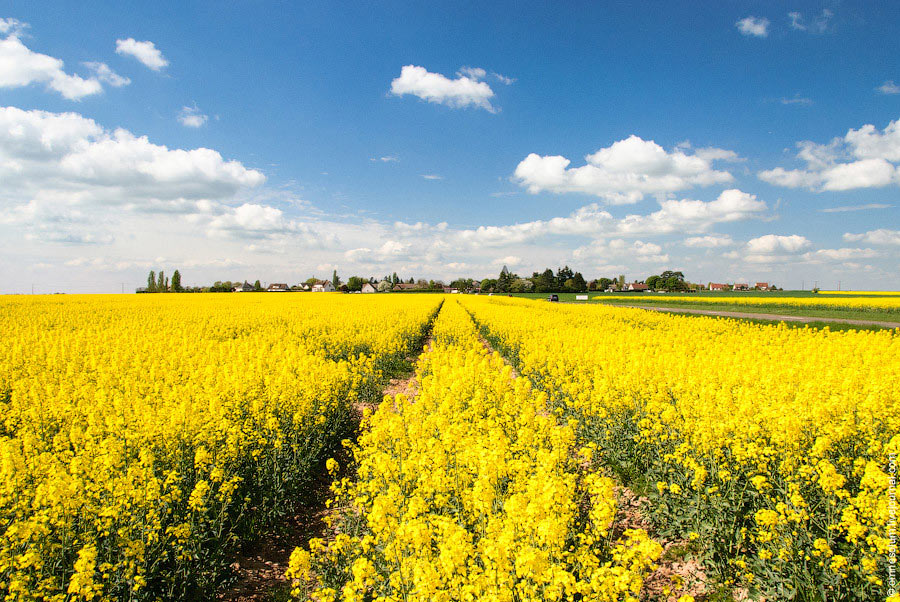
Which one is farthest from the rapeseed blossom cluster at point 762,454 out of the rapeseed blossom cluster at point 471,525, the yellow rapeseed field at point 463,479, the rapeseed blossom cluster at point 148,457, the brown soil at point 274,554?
the rapeseed blossom cluster at point 148,457

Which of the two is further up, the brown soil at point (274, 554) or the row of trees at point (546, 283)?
the row of trees at point (546, 283)

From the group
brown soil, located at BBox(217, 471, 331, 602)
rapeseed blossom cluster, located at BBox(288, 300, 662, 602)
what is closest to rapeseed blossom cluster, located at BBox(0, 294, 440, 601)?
brown soil, located at BBox(217, 471, 331, 602)

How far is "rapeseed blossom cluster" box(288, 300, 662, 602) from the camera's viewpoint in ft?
10.1

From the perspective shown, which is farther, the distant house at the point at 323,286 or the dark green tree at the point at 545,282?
the distant house at the point at 323,286

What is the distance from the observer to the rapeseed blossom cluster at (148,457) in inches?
150

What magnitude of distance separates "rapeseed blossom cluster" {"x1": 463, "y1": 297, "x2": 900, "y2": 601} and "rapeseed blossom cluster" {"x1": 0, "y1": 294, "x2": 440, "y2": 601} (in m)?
5.04

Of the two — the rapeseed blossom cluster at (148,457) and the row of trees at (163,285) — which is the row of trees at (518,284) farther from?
the rapeseed blossom cluster at (148,457)

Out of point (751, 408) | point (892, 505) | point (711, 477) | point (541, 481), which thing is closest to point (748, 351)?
point (751, 408)

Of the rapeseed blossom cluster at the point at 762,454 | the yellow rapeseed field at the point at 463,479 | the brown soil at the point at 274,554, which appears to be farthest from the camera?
the brown soil at the point at 274,554

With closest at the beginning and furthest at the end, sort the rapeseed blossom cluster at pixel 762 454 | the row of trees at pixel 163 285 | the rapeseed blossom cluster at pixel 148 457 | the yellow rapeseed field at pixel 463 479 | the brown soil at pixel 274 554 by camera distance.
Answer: the yellow rapeseed field at pixel 463 479, the rapeseed blossom cluster at pixel 148 457, the rapeseed blossom cluster at pixel 762 454, the brown soil at pixel 274 554, the row of trees at pixel 163 285

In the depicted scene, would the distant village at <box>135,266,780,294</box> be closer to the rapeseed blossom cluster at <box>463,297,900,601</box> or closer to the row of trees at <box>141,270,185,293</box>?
the row of trees at <box>141,270,185,293</box>

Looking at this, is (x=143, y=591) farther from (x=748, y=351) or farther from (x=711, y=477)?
(x=748, y=351)

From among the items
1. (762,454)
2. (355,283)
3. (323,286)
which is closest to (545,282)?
(355,283)

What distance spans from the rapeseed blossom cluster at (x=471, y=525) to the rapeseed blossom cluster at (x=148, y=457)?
4.10ft
